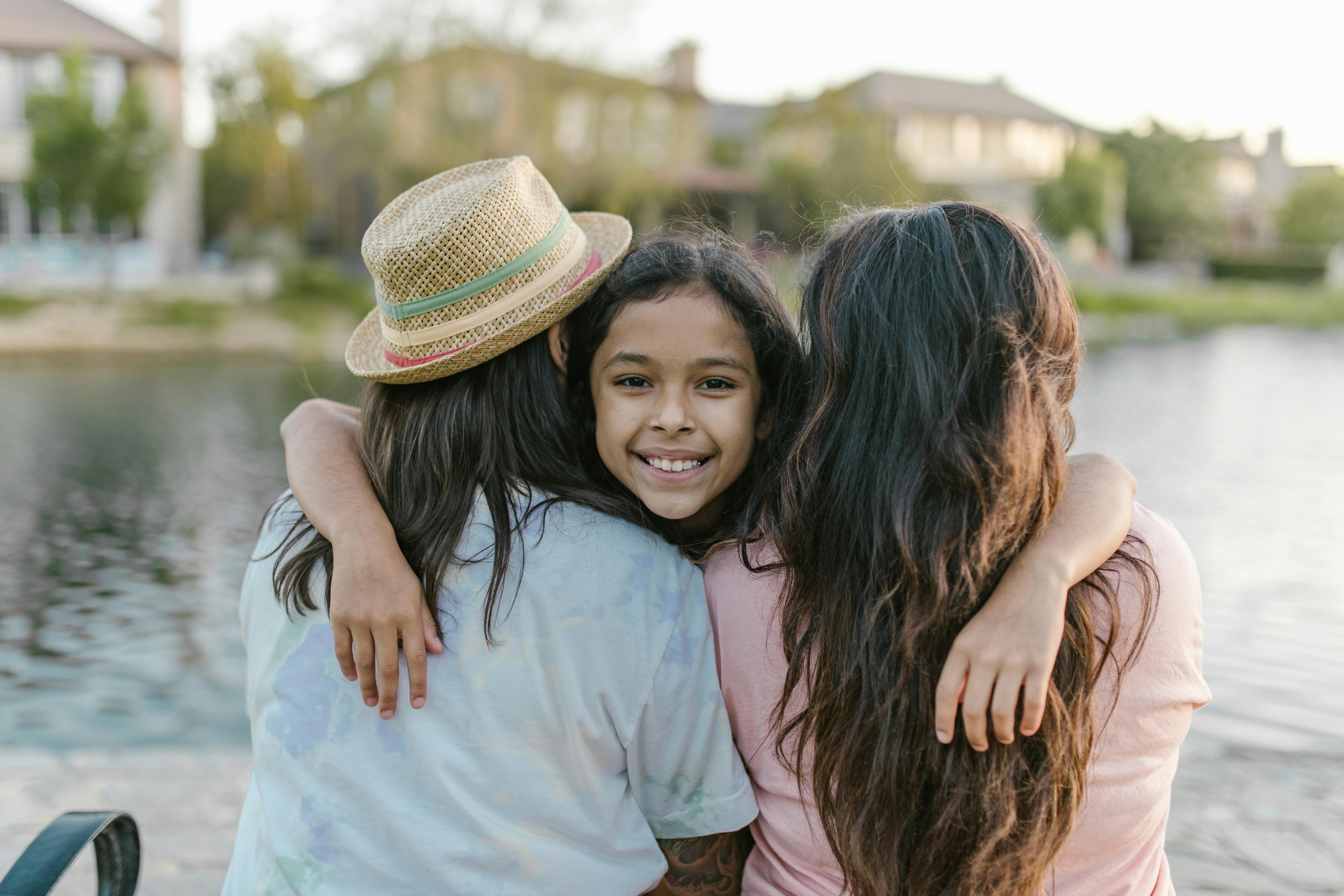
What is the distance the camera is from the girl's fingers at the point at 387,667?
4.46ft

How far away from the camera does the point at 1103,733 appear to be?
4.82 feet

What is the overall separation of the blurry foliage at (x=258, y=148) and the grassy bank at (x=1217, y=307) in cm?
1984

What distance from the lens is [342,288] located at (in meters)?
19.2

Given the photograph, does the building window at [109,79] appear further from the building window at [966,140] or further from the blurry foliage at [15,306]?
the building window at [966,140]

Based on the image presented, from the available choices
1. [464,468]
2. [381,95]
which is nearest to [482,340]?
[464,468]

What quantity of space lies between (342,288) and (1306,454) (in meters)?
15.5

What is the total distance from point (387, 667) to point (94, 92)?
78.7 feet

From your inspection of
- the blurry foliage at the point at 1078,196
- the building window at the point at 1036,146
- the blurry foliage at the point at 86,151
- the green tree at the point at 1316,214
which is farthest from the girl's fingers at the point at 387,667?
the green tree at the point at 1316,214

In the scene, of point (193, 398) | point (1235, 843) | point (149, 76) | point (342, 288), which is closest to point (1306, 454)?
point (1235, 843)

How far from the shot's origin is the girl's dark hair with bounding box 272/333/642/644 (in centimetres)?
149

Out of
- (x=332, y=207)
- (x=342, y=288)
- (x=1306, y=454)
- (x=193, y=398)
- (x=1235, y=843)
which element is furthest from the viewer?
(x=332, y=207)

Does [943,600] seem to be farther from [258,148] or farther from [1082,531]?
[258,148]

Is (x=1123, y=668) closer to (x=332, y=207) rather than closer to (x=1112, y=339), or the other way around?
(x=1112, y=339)

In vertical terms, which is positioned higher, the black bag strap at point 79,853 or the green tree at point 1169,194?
the green tree at point 1169,194
